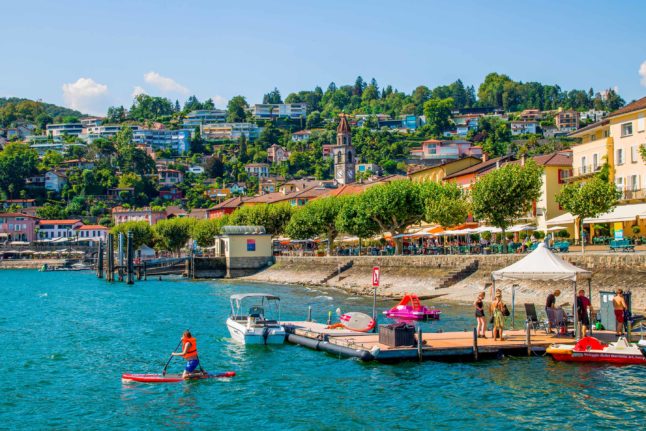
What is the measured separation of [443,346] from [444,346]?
4 cm

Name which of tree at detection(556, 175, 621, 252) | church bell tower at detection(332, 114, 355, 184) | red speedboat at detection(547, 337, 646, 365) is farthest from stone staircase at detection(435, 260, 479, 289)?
church bell tower at detection(332, 114, 355, 184)

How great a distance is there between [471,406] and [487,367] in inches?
210

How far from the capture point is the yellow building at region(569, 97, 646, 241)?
60875mm

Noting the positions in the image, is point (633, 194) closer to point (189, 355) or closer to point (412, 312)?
point (412, 312)

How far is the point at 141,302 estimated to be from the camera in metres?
68.0

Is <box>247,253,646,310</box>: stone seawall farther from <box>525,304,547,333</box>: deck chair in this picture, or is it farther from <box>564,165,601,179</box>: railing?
<box>564,165,601,179</box>: railing

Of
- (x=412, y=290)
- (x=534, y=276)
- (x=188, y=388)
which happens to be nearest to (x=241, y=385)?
(x=188, y=388)

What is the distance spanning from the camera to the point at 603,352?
99.1 feet

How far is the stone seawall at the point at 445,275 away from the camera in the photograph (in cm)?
4578

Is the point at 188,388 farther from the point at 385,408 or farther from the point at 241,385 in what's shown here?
the point at 385,408

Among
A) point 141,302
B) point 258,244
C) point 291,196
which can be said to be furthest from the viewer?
point 291,196

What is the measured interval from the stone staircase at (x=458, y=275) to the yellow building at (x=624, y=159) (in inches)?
379

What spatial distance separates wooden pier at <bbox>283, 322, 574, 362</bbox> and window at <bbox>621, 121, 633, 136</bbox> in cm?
3510

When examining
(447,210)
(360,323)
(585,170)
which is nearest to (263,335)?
(360,323)
